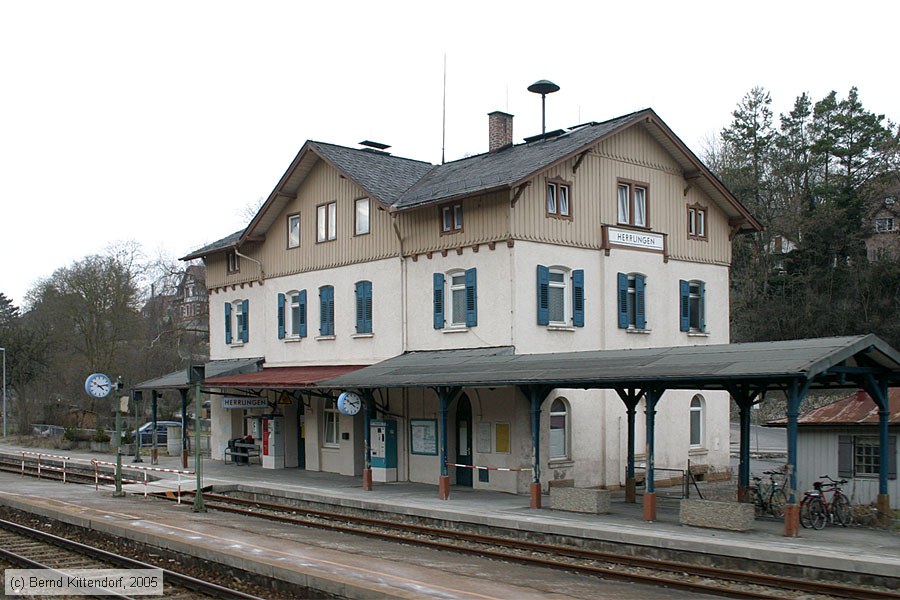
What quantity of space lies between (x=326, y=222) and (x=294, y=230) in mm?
1828

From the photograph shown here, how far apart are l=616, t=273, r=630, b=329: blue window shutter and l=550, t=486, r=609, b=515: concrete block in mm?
6468

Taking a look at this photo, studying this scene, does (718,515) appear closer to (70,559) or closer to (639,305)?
(639,305)

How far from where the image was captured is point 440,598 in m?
10.4

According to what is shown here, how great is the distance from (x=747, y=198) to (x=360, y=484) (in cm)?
3490

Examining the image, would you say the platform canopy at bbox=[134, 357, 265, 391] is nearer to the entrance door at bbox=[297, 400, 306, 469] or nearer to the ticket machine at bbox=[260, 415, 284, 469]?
the ticket machine at bbox=[260, 415, 284, 469]

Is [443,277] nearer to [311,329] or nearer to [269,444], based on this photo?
[311,329]

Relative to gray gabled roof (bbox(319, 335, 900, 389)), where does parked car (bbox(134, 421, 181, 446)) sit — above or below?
below

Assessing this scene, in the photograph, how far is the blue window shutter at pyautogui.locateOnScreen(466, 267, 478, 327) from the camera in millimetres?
22000

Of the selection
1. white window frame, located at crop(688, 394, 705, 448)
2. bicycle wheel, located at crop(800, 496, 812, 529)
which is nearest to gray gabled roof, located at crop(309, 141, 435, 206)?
white window frame, located at crop(688, 394, 705, 448)

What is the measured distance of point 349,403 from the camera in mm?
22047

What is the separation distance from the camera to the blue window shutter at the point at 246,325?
30.9 metres

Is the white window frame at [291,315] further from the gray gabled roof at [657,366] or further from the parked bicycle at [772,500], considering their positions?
the parked bicycle at [772,500]

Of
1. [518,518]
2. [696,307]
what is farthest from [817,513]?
[696,307]

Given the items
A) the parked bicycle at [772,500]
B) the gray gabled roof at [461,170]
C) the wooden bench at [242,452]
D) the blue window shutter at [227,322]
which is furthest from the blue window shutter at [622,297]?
the blue window shutter at [227,322]
